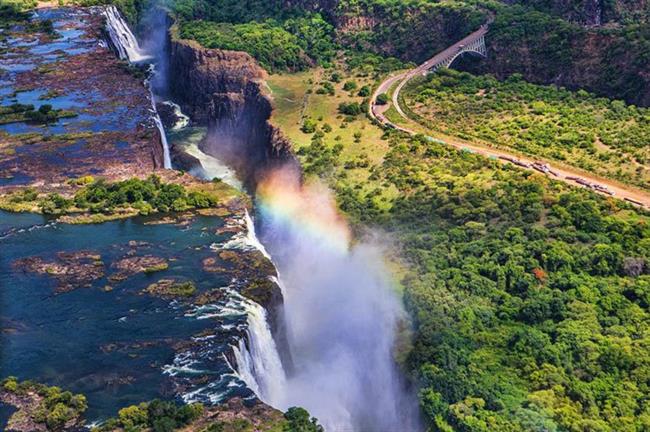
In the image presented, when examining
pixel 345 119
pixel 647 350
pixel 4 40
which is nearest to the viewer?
pixel 647 350

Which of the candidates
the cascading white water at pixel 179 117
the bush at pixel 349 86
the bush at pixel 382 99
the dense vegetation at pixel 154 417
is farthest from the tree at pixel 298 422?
the cascading white water at pixel 179 117

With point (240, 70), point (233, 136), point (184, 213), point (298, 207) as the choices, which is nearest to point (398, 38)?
point (240, 70)

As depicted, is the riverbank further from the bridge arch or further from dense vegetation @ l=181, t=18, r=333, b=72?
the bridge arch

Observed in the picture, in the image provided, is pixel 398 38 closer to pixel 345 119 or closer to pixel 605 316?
pixel 345 119

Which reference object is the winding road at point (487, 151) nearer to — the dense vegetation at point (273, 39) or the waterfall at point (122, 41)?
the dense vegetation at point (273, 39)

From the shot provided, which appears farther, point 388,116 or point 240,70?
point 240,70

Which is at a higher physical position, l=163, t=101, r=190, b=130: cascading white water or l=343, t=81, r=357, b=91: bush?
l=343, t=81, r=357, b=91: bush

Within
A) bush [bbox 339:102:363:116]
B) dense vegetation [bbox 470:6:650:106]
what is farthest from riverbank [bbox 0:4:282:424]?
dense vegetation [bbox 470:6:650:106]
